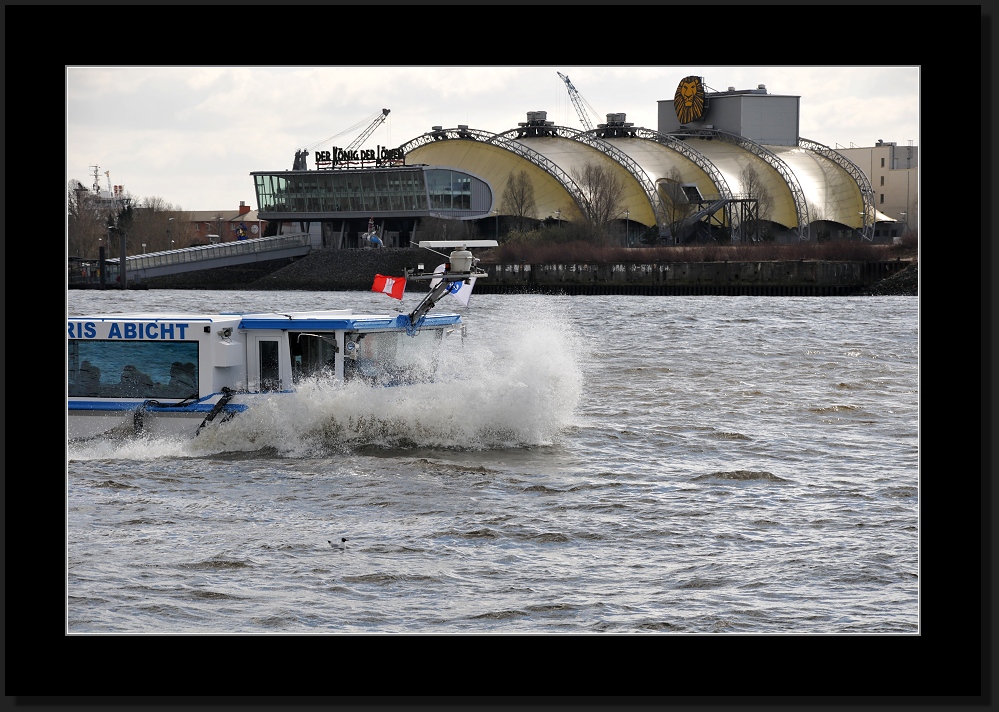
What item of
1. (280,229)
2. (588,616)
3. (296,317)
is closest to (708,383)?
(296,317)

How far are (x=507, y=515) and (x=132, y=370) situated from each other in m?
7.58

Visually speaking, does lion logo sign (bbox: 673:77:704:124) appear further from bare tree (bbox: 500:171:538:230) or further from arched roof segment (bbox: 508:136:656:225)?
bare tree (bbox: 500:171:538:230)

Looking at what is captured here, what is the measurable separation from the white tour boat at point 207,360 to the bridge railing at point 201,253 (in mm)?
105805

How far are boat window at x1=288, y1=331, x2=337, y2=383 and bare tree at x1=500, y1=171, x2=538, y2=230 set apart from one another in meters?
113

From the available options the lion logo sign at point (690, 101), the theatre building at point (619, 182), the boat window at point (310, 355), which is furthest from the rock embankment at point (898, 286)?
the boat window at point (310, 355)

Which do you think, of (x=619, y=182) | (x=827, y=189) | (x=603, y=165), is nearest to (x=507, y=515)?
(x=619, y=182)

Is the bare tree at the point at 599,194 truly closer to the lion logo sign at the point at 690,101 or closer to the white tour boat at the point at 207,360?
the lion logo sign at the point at 690,101

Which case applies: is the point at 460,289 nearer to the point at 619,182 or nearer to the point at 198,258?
the point at 198,258

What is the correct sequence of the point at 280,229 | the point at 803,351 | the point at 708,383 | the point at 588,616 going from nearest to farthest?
the point at 588,616 → the point at 708,383 → the point at 803,351 → the point at 280,229

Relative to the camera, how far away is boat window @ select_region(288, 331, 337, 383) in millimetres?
20297

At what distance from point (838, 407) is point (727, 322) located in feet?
110

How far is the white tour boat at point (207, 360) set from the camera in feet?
66.2
